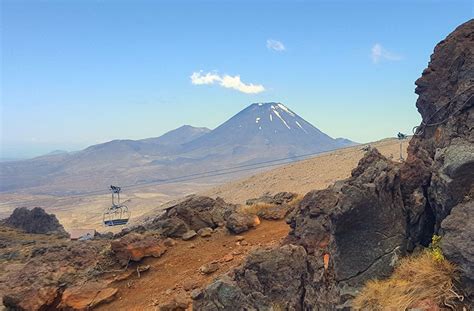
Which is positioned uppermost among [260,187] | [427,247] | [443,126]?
[443,126]

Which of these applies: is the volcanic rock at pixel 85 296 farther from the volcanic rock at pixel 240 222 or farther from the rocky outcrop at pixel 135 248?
the volcanic rock at pixel 240 222

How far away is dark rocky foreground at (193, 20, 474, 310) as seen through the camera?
296 inches

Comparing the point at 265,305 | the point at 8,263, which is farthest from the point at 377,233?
the point at 8,263

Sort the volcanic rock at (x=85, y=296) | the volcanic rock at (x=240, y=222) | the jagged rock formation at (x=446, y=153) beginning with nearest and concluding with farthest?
the jagged rock formation at (x=446, y=153)
the volcanic rock at (x=85, y=296)
the volcanic rock at (x=240, y=222)

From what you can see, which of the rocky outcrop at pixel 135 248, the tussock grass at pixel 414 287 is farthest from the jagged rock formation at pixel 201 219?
the tussock grass at pixel 414 287

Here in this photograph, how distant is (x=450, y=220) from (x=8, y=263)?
1748 centimetres

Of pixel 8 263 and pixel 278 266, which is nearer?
pixel 278 266

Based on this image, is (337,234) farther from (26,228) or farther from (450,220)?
(26,228)

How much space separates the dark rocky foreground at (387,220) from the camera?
296 inches

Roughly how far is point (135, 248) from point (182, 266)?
5.53 feet

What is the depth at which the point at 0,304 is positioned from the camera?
11922mm

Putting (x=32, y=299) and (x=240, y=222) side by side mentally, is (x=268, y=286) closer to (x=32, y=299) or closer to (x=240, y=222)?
(x=32, y=299)

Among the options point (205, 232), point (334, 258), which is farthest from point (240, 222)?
point (334, 258)

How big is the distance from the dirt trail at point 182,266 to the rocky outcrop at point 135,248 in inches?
8.9
